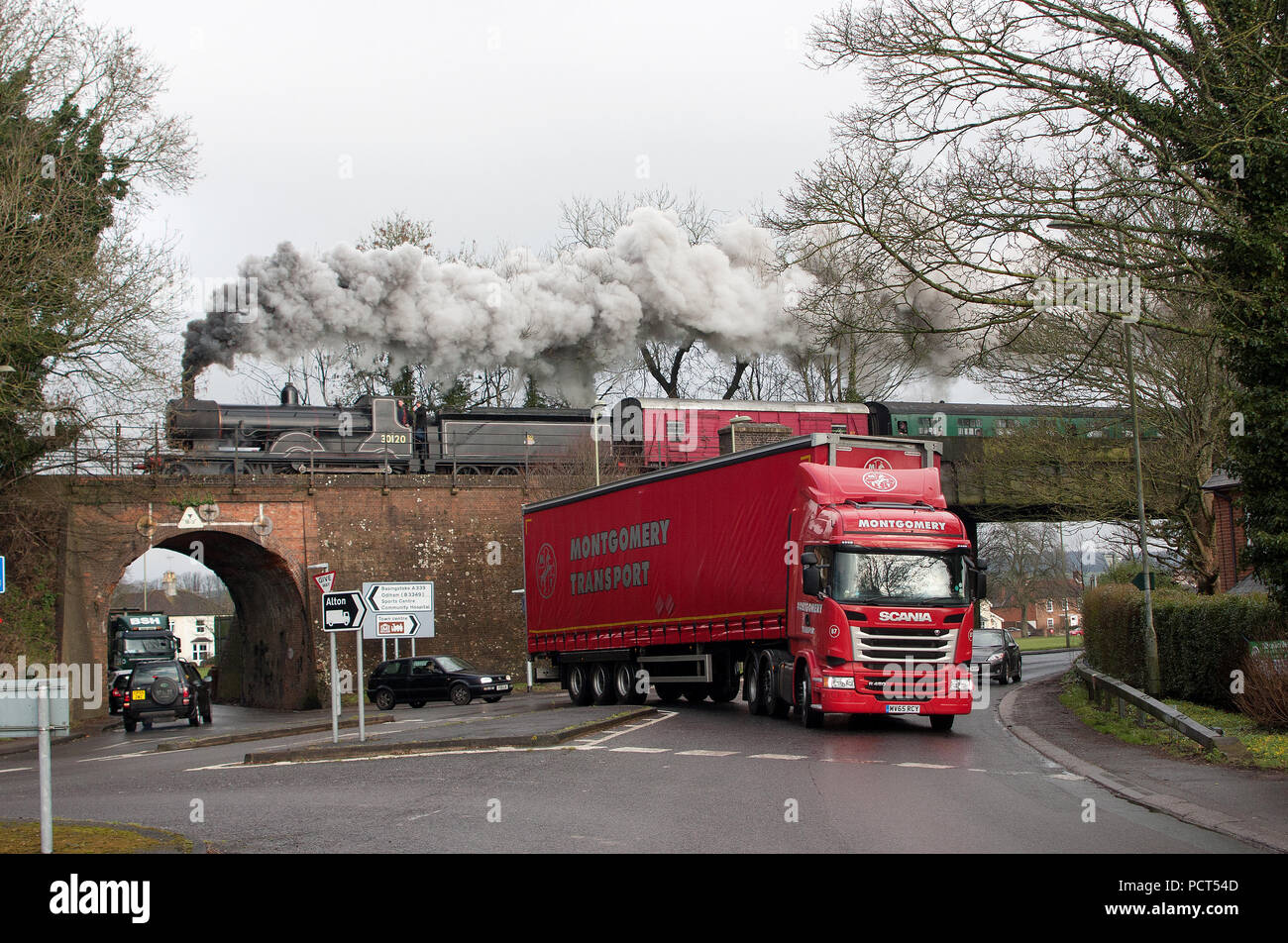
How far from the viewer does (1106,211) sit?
1566 centimetres

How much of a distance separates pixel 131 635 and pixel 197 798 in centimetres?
2529

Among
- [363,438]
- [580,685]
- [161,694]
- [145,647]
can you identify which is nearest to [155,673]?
[161,694]

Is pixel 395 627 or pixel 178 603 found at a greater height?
pixel 395 627

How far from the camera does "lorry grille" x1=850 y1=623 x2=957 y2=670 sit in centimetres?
1580

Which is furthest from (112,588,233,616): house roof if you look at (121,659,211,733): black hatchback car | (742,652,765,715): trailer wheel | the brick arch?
(742,652,765,715): trailer wheel

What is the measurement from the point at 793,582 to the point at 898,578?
1.54 meters

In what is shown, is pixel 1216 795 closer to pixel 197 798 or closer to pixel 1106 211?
pixel 1106 211

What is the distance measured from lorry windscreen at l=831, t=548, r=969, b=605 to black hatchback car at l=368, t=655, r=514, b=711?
1695 cm

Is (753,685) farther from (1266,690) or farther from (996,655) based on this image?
(996,655)

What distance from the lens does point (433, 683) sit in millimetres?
31625

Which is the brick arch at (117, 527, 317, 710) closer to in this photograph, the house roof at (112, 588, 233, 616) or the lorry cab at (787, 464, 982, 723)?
the lorry cab at (787, 464, 982, 723)

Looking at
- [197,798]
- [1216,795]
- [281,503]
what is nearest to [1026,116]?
[1216,795]
